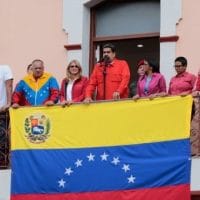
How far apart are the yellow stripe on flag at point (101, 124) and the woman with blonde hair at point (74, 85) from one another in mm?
343

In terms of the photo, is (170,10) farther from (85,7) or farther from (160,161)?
(160,161)

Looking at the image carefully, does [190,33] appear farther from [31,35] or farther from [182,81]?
[31,35]

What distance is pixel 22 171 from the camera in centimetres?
1235

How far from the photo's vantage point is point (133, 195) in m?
11.4

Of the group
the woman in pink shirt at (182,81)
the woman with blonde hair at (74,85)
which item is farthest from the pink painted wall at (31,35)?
the woman in pink shirt at (182,81)

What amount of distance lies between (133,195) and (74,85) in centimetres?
206

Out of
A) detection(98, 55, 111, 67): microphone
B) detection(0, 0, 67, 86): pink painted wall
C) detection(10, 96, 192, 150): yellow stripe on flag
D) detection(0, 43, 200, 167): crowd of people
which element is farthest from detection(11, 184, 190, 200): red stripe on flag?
detection(0, 0, 67, 86): pink painted wall

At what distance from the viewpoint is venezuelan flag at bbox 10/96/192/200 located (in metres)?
11.2

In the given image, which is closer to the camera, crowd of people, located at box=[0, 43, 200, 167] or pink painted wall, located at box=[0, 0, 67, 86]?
crowd of people, located at box=[0, 43, 200, 167]

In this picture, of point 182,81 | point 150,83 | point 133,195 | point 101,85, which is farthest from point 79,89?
point 133,195

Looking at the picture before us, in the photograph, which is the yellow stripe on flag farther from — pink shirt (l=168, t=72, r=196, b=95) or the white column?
the white column

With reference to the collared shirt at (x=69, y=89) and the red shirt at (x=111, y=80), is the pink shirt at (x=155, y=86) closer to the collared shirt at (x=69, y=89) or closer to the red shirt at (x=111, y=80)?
the red shirt at (x=111, y=80)

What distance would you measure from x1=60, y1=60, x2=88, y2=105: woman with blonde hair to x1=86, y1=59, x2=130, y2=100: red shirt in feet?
0.66

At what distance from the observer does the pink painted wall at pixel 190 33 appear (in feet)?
44.4
